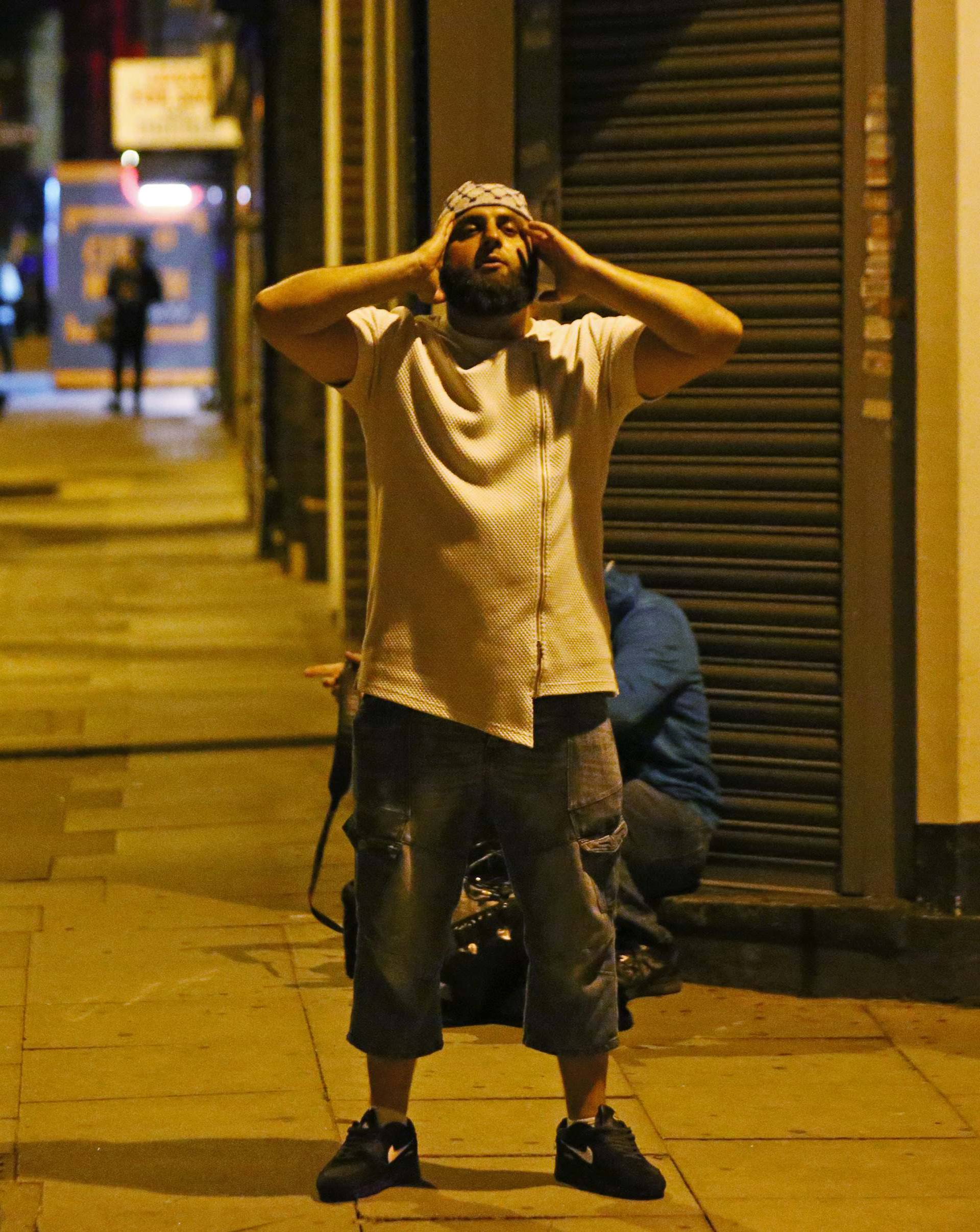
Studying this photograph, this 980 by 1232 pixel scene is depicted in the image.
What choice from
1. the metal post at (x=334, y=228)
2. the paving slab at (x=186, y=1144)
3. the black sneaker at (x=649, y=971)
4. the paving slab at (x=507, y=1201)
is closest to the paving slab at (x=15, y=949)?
the paving slab at (x=186, y=1144)

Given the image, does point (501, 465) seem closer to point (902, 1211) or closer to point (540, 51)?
point (902, 1211)

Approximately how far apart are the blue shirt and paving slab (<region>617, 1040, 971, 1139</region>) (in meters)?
0.75

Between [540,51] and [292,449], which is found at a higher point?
[540,51]

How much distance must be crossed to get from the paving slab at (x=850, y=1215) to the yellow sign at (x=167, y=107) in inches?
722

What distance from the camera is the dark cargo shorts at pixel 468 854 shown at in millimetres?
4352

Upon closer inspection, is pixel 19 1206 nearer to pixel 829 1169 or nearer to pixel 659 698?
pixel 829 1169

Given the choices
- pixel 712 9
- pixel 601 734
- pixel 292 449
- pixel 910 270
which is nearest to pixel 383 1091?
pixel 601 734

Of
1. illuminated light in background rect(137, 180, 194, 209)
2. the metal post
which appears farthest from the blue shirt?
illuminated light in background rect(137, 180, 194, 209)

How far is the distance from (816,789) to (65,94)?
6060 centimetres

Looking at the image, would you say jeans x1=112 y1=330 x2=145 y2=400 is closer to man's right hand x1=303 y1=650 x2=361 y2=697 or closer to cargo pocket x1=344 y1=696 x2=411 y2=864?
man's right hand x1=303 y1=650 x2=361 y2=697

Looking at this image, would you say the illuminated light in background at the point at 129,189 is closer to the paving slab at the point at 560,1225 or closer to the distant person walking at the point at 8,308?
the distant person walking at the point at 8,308

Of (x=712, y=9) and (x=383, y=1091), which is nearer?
(x=383, y=1091)

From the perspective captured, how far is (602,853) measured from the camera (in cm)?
441

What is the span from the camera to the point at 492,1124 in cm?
491
